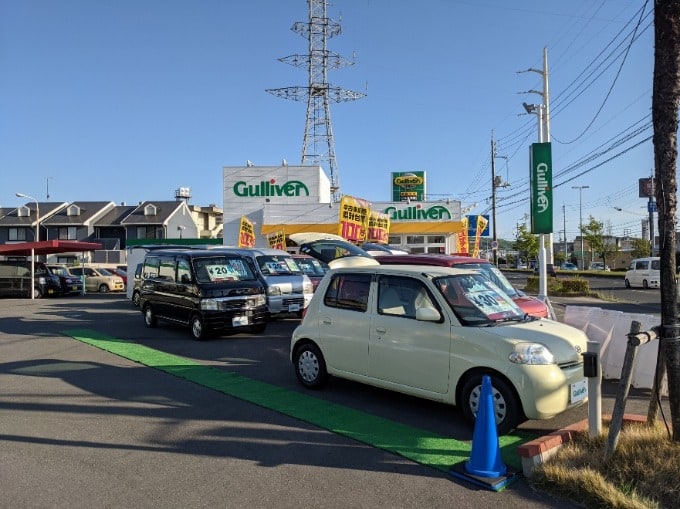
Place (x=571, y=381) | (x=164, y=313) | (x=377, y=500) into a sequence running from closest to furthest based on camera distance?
(x=377, y=500) → (x=571, y=381) → (x=164, y=313)

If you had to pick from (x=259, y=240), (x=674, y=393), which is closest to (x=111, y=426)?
(x=674, y=393)

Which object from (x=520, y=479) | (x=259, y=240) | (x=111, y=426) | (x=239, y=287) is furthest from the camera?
(x=259, y=240)

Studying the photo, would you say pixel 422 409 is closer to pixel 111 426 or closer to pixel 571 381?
pixel 571 381

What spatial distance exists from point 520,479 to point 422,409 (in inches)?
81.8

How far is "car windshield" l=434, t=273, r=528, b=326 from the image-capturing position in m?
6.00

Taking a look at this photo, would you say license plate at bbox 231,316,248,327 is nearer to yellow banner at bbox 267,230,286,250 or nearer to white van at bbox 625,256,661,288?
yellow banner at bbox 267,230,286,250

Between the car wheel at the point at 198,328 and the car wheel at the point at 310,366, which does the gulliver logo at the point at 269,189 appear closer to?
the car wheel at the point at 198,328

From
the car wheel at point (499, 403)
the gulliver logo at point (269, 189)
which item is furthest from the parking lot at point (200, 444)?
the gulliver logo at point (269, 189)

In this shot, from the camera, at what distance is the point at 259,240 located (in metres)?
31.8

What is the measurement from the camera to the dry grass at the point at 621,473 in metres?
3.94

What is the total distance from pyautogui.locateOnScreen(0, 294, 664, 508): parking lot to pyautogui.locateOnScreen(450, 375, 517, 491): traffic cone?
11 cm

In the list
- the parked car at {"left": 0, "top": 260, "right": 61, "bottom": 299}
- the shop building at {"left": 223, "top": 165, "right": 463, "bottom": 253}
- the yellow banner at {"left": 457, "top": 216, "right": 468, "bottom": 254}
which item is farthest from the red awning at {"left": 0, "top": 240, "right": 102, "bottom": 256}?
the yellow banner at {"left": 457, "top": 216, "right": 468, "bottom": 254}

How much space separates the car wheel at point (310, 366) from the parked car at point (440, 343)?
13 millimetres

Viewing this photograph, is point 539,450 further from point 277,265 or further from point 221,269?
point 277,265
